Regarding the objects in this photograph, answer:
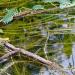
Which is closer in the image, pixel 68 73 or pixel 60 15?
pixel 68 73

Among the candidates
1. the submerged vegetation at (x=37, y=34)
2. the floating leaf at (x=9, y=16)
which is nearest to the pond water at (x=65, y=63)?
the submerged vegetation at (x=37, y=34)

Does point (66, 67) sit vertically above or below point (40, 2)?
below

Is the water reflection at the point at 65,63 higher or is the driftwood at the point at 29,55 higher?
the driftwood at the point at 29,55

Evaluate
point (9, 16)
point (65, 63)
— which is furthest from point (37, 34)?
point (65, 63)

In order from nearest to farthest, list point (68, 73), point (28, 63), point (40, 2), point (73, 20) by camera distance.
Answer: point (68, 73), point (28, 63), point (73, 20), point (40, 2)

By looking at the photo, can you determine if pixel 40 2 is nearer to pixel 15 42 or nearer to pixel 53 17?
pixel 53 17

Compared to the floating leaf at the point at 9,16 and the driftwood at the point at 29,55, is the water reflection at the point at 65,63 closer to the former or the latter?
the driftwood at the point at 29,55

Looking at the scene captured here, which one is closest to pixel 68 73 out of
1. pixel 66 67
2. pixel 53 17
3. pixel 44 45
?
pixel 66 67

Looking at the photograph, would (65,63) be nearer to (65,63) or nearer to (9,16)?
(65,63)
